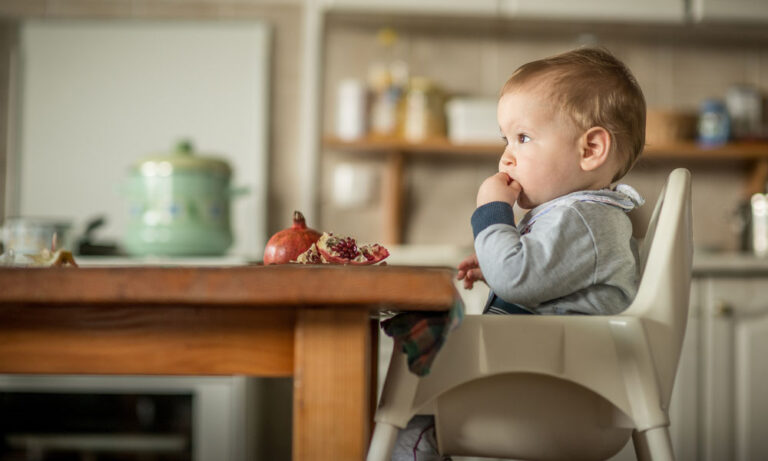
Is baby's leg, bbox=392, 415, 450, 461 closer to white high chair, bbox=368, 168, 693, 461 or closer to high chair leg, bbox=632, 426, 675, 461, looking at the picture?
white high chair, bbox=368, 168, 693, 461

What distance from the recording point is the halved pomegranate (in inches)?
30.1

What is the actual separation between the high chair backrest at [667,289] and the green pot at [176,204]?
1257 millimetres

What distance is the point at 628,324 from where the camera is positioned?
765 mm

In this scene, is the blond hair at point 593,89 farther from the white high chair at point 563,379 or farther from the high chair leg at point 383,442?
the high chair leg at point 383,442

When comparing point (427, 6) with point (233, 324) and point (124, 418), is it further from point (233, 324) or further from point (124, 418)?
point (233, 324)

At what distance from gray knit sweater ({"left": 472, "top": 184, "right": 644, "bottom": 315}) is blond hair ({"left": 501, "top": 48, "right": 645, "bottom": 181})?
0.10m

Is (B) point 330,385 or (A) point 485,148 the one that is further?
(A) point 485,148

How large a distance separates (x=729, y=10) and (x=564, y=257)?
2012 mm

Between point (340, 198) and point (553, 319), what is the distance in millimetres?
1920

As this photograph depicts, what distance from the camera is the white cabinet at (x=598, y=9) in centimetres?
247

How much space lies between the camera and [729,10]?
251 cm

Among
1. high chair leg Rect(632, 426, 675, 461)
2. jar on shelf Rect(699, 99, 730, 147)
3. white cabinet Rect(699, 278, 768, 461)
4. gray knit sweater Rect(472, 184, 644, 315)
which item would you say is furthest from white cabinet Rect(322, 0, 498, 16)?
high chair leg Rect(632, 426, 675, 461)

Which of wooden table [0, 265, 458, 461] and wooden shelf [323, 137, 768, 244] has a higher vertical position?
wooden shelf [323, 137, 768, 244]

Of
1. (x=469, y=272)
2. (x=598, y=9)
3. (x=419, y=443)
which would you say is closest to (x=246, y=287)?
(x=419, y=443)
